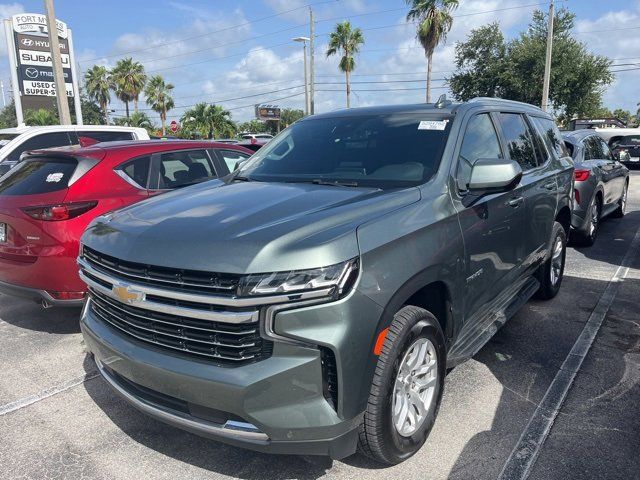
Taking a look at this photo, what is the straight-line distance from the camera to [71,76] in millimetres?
27469

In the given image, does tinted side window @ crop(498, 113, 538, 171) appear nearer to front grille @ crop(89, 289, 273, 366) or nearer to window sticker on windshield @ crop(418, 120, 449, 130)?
window sticker on windshield @ crop(418, 120, 449, 130)

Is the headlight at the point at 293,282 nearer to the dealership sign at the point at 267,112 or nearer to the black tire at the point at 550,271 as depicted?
the black tire at the point at 550,271

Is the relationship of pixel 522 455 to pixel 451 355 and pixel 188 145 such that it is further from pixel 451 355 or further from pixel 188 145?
pixel 188 145

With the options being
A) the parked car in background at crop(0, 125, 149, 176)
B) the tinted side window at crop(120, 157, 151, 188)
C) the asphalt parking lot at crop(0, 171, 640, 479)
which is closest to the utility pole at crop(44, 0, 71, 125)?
the parked car in background at crop(0, 125, 149, 176)

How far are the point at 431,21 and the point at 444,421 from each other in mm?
31092

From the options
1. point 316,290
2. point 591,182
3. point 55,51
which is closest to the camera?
point 316,290

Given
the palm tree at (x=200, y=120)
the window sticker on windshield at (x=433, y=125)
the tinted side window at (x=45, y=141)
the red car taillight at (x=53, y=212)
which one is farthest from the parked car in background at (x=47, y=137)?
the palm tree at (x=200, y=120)

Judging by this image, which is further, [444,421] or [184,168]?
[184,168]

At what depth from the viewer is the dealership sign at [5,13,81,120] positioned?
89.8 feet

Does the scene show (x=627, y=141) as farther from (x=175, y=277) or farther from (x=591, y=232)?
(x=175, y=277)

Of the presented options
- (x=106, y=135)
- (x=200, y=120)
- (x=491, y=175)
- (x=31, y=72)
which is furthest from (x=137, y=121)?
(x=491, y=175)

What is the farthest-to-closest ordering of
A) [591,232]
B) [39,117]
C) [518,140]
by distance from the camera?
1. [39,117]
2. [591,232]
3. [518,140]

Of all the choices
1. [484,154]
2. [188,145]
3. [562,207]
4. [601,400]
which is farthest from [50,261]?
[562,207]

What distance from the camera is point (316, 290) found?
217 centimetres
